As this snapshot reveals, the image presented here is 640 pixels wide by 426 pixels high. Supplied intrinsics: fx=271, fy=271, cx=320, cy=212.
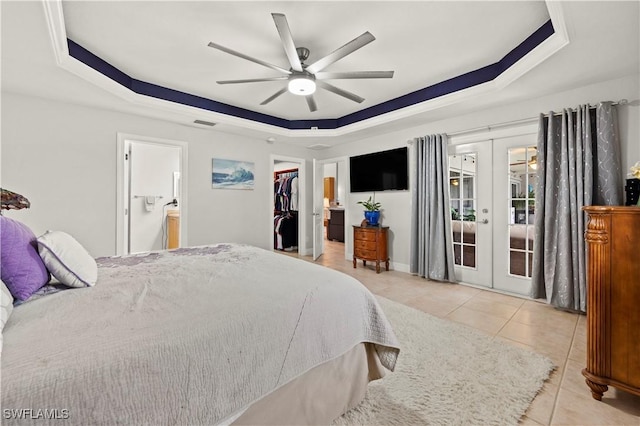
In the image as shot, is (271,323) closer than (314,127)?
Yes

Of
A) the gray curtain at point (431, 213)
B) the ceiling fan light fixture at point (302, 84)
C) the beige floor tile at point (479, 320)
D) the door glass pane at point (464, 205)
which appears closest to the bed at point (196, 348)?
the beige floor tile at point (479, 320)

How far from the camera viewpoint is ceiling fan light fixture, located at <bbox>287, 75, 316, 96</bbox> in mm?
2527

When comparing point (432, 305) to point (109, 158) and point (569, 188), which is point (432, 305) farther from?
point (109, 158)

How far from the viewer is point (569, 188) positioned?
2.82 metres

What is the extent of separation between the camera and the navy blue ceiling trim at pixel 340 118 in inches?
96.5

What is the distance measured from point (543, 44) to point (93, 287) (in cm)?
352

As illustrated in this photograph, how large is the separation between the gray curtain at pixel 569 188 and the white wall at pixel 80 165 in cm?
444

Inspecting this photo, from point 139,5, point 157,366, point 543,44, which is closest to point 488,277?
point 543,44

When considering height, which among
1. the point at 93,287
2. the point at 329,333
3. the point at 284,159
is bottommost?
the point at 329,333

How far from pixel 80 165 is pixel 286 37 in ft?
10.0

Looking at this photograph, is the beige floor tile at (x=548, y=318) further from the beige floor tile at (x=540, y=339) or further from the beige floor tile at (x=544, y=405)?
the beige floor tile at (x=544, y=405)

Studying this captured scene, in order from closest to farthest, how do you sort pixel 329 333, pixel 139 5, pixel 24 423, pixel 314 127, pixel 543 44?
pixel 24 423 → pixel 329 333 → pixel 139 5 → pixel 543 44 → pixel 314 127

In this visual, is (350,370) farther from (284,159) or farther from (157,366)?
(284,159)

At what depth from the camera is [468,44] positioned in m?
2.53
